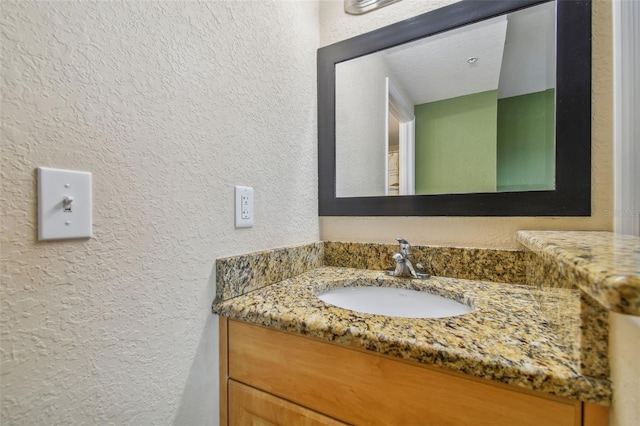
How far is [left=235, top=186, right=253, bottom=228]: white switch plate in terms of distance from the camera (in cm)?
79

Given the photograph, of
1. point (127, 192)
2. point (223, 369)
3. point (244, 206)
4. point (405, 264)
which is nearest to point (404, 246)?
point (405, 264)

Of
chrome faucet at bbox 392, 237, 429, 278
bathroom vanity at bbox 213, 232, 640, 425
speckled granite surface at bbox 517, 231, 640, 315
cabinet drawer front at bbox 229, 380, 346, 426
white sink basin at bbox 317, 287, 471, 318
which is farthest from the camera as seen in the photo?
chrome faucet at bbox 392, 237, 429, 278

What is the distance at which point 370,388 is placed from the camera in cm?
54

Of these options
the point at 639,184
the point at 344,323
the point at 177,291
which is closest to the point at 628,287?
the point at 344,323

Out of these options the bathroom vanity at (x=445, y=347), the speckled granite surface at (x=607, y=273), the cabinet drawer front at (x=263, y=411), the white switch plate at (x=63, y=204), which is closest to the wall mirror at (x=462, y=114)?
the bathroom vanity at (x=445, y=347)

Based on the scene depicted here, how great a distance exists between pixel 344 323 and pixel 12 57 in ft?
2.32

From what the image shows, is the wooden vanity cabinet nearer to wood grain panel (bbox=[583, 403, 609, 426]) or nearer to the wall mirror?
wood grain panel (bbox=[583, 403, 609, 426])

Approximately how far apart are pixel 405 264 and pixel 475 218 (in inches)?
11.0

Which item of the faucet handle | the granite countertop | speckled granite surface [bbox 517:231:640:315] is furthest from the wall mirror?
speckled granite surface [bbox 517:231:640:315]

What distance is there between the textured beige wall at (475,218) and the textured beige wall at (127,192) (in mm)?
405

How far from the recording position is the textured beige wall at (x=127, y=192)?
0.42 meters

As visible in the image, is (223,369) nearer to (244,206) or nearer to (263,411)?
(263,411)

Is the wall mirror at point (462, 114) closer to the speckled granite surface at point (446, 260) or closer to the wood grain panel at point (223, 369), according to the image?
the speckled granite surface at point (446, 260)

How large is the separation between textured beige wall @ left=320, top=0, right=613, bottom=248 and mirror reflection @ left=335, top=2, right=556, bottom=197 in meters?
0.10
